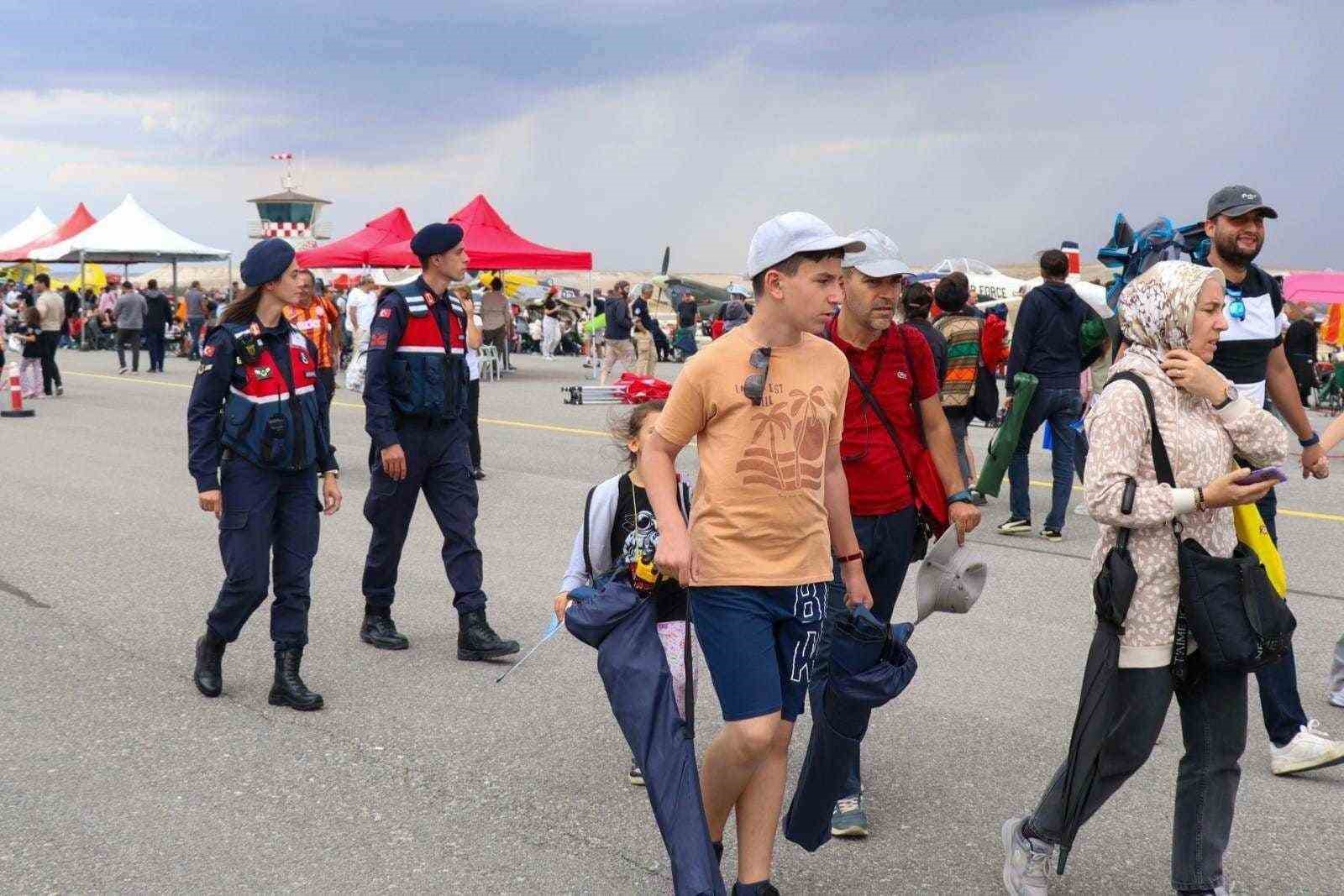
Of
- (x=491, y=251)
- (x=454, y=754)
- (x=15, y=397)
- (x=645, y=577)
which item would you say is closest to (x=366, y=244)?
(x=491, y=251)

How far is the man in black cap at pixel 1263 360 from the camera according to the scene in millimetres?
4973

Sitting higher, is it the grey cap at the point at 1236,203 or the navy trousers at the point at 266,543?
the grey cap at the point at 1236,203

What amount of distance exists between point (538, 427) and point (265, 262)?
38.1ft

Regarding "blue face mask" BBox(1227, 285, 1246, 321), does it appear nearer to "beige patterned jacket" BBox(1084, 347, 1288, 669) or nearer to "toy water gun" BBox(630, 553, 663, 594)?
"beige patterned jacket" BBox(1084, 347, 1288, 669)

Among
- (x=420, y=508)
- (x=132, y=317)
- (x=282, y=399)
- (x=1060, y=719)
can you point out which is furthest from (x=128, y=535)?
(x=132, y=317)

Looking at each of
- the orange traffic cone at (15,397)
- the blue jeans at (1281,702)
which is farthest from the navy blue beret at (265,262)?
the orange traffic cone at (15,397)

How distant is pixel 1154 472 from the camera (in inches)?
147

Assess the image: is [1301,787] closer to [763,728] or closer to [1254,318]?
[1254,318]

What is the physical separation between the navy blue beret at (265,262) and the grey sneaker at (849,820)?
295 cm

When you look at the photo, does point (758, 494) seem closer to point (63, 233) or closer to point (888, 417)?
point (888, 417)

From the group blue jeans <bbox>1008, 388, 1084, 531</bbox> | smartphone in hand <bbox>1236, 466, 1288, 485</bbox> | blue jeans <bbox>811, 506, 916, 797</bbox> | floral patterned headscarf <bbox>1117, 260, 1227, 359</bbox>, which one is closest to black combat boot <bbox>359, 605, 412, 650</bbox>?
blue jeans <bbox>811, 506, 916, 797</bbox>

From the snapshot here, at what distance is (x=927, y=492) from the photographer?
4648 mm

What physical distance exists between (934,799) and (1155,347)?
180 cm

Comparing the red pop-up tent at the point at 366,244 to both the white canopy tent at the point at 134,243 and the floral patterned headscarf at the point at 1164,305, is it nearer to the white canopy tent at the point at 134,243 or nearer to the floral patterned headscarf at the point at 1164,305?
the white canopy tent at the point at 134,243
